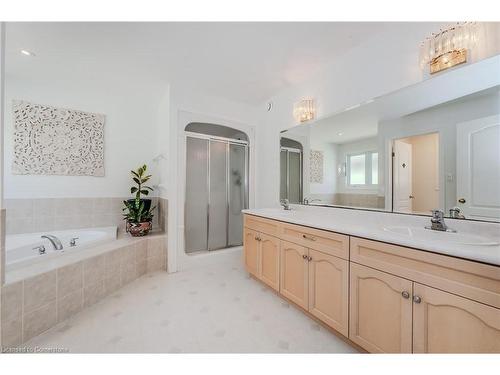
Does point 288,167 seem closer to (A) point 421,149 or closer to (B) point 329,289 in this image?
(A) point 421,149

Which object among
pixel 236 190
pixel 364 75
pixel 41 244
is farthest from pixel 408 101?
pixel 41 244

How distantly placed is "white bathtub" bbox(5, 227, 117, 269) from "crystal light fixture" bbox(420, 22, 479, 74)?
3.24 m

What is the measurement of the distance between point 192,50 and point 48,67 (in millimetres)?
1542

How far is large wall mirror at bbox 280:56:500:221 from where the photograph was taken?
1200 millimetres

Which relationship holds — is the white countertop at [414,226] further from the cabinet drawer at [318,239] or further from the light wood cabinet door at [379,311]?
the light wood cabinet door at [379,311]

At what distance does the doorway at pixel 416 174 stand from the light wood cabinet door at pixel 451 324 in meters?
0.71

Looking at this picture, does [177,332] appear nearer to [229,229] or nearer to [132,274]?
[132,274]

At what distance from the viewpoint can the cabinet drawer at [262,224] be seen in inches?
76.7

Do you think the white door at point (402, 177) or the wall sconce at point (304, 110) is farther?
the wall sconce at point (304, 110)

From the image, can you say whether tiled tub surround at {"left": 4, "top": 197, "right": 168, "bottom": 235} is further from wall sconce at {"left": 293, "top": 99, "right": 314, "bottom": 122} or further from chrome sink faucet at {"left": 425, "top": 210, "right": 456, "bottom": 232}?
chrome sink faucet at {"left": 425, "top": 210, "right": 456, "bottom": 232}

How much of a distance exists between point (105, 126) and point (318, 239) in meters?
3.14

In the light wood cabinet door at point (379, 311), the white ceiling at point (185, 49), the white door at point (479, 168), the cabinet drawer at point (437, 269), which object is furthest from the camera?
the white ceiling at point (185, 49)

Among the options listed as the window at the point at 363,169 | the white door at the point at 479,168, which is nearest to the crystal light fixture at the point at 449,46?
the white door at the point at 479,168
